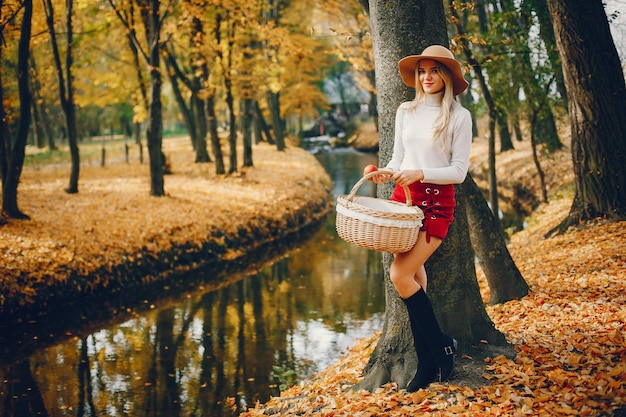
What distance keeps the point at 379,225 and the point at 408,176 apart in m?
0.40

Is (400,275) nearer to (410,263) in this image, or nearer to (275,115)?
(410,263)

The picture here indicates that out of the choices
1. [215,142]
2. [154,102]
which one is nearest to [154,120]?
[154,102]

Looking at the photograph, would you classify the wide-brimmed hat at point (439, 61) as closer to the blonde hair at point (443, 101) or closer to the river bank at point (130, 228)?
the blonde hair at point (443, 101)

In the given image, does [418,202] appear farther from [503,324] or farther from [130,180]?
[130,180]

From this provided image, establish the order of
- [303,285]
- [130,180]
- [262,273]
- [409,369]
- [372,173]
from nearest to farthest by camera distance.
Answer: [372,173] → [409,369] → [303,285] → [262,273] → [130,180]

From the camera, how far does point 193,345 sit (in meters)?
8.83

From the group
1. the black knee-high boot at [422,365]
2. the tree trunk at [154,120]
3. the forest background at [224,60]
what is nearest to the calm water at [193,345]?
the black knee-high boot at [422,365]

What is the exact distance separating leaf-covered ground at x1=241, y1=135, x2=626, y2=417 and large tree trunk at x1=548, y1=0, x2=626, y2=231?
2.63 ft

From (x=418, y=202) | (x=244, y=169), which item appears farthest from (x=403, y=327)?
(x=244, y=169)

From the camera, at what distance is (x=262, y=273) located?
1316 cm

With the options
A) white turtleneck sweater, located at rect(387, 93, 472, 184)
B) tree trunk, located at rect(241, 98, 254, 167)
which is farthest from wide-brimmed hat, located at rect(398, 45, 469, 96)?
tree trunk, located at rect(241, 98, 254, 167)

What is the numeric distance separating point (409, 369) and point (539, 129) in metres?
13.5

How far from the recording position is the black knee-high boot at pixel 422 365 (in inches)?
185

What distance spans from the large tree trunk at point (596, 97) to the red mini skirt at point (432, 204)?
5.60 meters
